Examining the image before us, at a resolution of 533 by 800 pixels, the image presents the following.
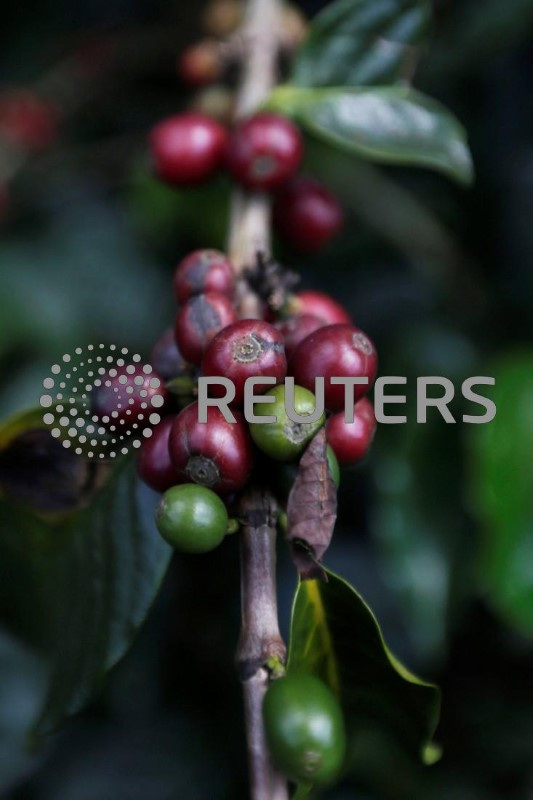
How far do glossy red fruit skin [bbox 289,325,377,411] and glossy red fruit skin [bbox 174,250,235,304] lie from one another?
0.59 feet

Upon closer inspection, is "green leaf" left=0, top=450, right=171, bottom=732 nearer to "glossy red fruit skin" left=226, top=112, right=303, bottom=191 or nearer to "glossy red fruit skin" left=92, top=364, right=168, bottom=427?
"glossy red fruit skin" left=92, top=364, right=168, bottom=427

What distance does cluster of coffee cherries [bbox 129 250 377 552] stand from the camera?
0.72 meters

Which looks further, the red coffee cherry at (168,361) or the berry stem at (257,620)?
the red coffee cherry at (168,361)

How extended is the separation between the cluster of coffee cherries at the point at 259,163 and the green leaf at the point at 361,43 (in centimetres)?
9

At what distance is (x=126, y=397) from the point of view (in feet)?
2.88

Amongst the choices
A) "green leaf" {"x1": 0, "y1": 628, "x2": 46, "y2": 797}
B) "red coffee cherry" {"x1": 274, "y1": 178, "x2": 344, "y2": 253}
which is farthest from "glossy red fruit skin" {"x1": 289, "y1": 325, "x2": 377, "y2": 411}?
"green leaf" {"x1": 0, "y1": 628, "x2": 46, "y2": 797}

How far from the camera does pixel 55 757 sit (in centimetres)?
159

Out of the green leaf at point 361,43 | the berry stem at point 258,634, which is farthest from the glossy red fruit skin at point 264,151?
the berry stem at point 258,634

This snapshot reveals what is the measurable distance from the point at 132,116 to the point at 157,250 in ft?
1.29

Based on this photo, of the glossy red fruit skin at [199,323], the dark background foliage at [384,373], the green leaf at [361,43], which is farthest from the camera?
the dark background foliage at [384,373]

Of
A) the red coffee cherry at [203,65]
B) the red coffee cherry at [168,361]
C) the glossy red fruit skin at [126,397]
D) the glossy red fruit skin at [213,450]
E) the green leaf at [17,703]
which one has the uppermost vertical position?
the red coffee cherry at [203,65]

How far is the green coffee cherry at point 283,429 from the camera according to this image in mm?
721

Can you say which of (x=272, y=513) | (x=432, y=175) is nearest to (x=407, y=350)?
(x=432, y=175)

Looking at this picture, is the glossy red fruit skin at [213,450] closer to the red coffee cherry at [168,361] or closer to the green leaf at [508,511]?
the red coffee cherry at [168,361]
